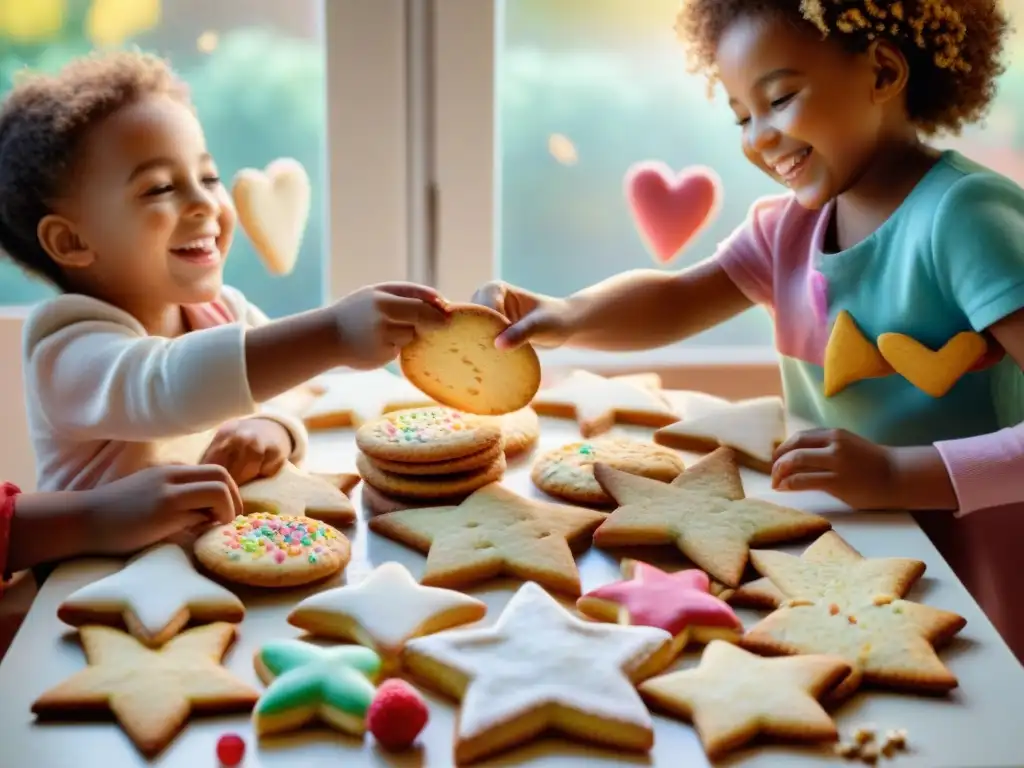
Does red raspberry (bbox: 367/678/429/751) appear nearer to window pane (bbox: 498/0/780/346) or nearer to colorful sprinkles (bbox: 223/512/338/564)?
colorful sprinkles (bbox: 223/512/338/564)

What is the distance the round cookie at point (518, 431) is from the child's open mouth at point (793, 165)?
338 millimetres

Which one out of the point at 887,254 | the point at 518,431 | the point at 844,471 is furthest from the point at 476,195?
the point at 844,471

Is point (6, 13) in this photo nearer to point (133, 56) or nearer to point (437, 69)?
point (133, 56)

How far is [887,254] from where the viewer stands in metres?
1.12

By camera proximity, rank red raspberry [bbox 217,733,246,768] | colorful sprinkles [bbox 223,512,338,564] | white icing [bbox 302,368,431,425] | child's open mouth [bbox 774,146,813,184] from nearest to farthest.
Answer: red raspberry [bbox 217,733,246,768] → colorful sprinkles [bbox 223,512,338,564] → child's open mouth [bbox 774,146,813,184] → white icing [bbox 302,368,431,425]

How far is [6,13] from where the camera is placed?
141cm

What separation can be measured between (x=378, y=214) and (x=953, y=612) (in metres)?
0.93

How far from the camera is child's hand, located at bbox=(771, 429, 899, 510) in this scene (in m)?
0.98

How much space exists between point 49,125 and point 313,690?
2.07ft

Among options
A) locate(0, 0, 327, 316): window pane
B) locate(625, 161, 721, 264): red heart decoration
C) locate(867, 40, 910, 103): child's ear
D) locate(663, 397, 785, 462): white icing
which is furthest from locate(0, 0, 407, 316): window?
locate(867, 40, 910, 103): child's ear

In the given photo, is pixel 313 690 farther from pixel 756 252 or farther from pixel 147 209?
pixel 756 252

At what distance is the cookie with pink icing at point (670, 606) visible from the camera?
2.54 feet

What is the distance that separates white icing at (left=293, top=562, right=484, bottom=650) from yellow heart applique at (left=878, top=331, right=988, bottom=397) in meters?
0.50

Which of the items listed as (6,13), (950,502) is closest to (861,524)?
(950,502)
